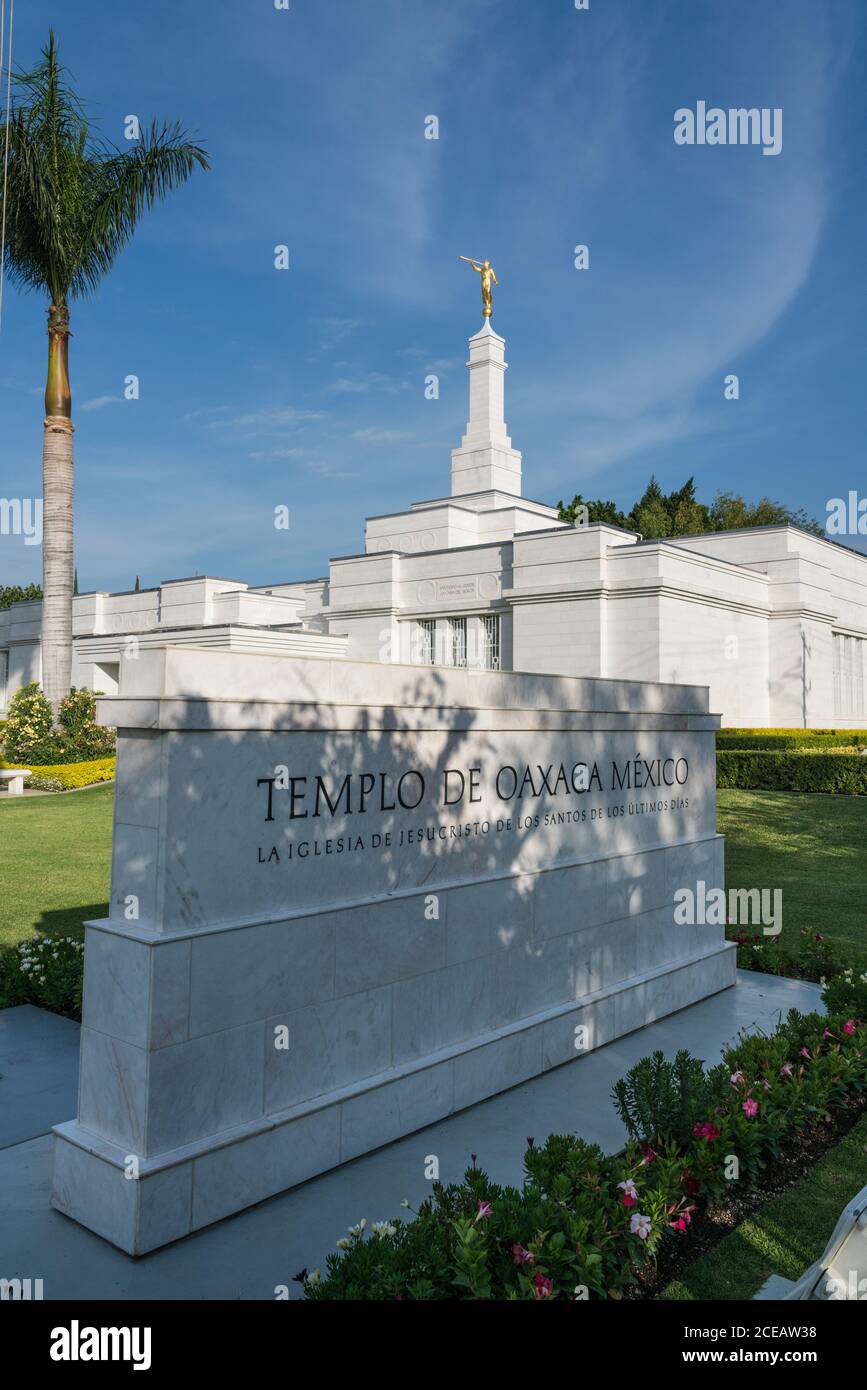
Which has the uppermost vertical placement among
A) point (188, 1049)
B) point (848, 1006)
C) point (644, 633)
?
point (644, 633)

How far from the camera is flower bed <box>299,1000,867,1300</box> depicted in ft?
10.6

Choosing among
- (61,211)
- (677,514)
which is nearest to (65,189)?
(61,211)

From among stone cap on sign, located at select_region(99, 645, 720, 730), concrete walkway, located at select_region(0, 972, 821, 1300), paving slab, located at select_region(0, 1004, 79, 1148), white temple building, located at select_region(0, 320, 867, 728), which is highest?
white temple building, located at select_region(0, 320, 867, 728)

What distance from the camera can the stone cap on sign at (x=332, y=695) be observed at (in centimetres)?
402

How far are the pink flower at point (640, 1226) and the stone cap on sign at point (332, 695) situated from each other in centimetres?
252

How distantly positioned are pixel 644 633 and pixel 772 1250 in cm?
2266

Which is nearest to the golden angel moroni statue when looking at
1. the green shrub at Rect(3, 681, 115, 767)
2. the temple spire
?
the temple spire

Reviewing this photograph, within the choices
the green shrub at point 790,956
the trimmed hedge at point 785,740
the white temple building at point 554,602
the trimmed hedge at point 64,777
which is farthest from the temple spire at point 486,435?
the green shrub at point 790,956

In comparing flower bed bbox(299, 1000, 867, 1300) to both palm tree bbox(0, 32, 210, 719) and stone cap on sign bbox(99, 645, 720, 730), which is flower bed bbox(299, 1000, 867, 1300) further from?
palm tree bbox(0, 32, 210, 719)

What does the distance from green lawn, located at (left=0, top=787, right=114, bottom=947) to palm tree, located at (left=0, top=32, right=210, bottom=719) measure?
6.70 metres
